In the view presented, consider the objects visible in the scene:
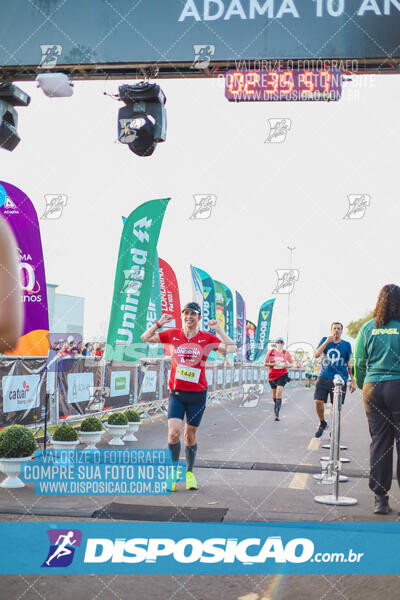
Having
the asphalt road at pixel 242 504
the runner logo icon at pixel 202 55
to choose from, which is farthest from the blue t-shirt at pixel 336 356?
the runner logo icon at pixel 202 55

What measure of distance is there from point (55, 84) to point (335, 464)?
18.6 feet

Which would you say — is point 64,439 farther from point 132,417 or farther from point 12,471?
point 132,417

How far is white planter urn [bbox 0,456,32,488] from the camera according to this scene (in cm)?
699

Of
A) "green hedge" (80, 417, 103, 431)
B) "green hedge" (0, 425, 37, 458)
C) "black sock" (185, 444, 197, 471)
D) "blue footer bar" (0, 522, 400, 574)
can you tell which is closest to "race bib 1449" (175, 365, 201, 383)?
"black sock" (185, 444, 197, 471)

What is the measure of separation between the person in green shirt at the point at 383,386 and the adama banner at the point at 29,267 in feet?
21.1

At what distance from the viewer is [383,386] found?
620cm

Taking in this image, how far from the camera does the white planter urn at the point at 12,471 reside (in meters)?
6.99

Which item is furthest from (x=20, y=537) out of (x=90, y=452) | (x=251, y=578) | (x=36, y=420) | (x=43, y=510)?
(x=36, y=420)

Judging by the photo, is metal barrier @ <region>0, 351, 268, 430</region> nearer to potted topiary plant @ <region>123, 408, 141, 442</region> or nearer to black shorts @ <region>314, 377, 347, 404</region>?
potted topiary plant @ <region>123, 408, 141, 442</region>

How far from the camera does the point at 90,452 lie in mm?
9047

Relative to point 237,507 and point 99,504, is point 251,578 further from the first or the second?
point 99,504

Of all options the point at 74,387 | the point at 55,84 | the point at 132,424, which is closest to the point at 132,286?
the point at 74,387

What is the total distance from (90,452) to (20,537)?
13.8 ft

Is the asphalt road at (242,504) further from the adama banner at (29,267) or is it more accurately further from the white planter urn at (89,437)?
the adama banner at (29,267)
